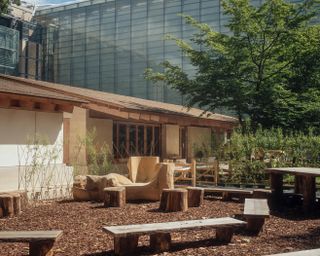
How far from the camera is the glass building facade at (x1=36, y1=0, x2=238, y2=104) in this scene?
40656 mm

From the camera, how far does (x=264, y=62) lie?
58.1 feet

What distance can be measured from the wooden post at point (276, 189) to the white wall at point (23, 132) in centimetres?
525

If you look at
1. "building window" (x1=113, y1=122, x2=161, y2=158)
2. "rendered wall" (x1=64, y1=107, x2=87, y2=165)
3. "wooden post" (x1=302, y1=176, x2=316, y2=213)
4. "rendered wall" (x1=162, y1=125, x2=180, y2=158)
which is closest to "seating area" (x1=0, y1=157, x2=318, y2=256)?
"wooden post" (x1=302, y1=176, x2=316, y2=213)

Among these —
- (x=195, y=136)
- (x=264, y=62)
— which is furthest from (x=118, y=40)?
(x=264, y=62)

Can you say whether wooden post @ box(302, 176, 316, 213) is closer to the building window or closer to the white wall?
the white wall

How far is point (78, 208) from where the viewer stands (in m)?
Answer: 8.64

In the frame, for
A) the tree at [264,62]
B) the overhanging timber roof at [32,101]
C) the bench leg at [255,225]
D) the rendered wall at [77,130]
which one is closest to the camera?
the bench leg at [255,225]

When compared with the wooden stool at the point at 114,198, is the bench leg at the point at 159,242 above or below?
below

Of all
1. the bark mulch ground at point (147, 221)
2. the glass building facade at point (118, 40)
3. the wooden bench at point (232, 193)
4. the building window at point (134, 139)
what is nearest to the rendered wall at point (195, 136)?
the building window at point (134, 139)

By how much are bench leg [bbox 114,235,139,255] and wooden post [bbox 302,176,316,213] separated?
4.37m

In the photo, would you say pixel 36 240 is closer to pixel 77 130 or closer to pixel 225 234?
pixel 225 234

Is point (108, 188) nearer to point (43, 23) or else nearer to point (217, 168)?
point (217, 168)

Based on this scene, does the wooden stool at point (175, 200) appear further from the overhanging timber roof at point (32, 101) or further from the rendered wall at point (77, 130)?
the rendered wall at point (77, 130)

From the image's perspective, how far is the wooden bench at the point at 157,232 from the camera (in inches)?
200
